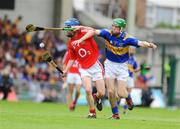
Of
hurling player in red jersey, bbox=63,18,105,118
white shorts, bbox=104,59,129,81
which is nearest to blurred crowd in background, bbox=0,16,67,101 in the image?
hurling player in red jersey, bbox=63,18,105,118

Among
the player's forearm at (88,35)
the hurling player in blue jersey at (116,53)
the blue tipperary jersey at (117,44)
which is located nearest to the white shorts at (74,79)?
the hurling player in blue jersey at (116,53)

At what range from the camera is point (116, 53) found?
68.2 ft

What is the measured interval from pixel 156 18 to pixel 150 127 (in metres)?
46.0

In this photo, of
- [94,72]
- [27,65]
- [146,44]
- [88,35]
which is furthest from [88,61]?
[27,65]

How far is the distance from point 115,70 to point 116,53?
46 centimetres

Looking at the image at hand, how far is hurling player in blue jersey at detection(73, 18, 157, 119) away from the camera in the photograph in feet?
66.8

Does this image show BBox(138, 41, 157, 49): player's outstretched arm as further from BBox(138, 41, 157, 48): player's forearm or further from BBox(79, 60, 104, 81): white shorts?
BBox(79, 60, 104, 81): white shorts

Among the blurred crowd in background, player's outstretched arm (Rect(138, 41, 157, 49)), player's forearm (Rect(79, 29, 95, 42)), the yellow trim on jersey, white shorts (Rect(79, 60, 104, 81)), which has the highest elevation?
player's forearm (Rect(79, 29, 95, 42))

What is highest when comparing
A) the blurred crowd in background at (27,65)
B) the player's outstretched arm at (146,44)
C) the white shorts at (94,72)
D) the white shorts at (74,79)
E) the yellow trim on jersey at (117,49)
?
the player's outstretched arm at (146,44)

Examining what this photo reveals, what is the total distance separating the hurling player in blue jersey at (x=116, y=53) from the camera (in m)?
20.4

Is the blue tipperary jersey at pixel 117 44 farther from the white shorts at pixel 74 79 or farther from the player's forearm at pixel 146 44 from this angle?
the white shorts at pixel 74 79

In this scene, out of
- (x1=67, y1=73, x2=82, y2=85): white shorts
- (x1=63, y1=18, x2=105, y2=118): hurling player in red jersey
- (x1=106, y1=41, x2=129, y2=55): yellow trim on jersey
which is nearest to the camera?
(x1=106, y1=41, x2=129, y2=55): yellow trim on jersey

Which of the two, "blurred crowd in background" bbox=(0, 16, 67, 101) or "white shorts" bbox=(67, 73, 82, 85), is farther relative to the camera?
"blurred crowd in background" bbox=(0, 16, 67, 101)

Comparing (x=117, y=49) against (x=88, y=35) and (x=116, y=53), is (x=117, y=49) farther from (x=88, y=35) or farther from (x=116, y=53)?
(x=88, y=35)
